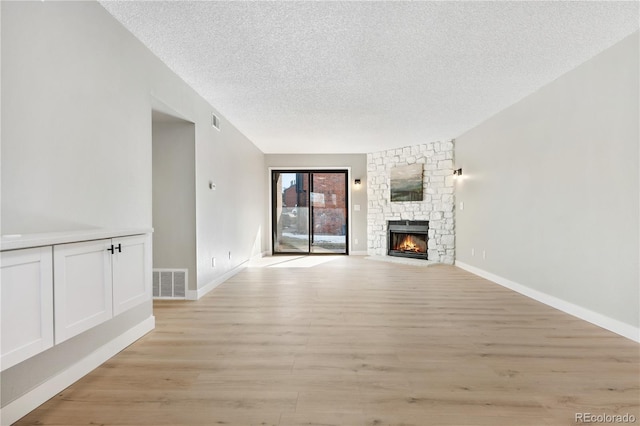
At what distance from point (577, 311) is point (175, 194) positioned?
4.72m

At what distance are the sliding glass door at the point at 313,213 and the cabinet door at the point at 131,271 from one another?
5.70 meters

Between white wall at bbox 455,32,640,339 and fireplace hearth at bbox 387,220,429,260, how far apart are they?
2093 millimetres

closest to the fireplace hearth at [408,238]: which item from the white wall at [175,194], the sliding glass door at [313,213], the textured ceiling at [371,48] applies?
the sliding glass door at [313,213]

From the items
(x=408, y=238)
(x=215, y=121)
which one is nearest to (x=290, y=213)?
(x=408, y=238)

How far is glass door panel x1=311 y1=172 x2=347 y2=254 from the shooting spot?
26.8 ft

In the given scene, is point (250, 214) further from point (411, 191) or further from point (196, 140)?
point (411, 191)

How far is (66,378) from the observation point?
6.40ft

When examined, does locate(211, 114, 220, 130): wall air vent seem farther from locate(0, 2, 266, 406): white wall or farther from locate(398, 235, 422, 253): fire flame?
locate(398, 235, 422, 253): fire flame

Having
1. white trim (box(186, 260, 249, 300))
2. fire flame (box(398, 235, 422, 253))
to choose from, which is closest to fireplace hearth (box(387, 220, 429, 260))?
fire flame (box(398, 235, 422, 253))

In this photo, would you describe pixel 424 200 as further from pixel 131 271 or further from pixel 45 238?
pixel 45 238

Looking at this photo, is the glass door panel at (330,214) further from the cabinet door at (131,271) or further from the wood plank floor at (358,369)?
the cabinet door at (131,271)

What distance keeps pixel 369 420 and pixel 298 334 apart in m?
1.24

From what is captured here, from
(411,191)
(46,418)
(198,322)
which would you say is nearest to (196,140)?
(198,322)

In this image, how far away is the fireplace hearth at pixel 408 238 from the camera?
278 inches
